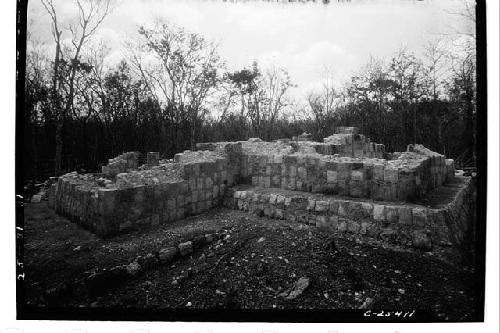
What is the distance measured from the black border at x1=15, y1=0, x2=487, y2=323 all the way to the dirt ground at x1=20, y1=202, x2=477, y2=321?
0.21ft

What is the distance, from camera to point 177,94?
378 centimetres

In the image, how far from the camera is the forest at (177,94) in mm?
3035

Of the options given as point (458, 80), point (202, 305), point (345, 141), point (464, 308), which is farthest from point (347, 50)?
point (345, 141)

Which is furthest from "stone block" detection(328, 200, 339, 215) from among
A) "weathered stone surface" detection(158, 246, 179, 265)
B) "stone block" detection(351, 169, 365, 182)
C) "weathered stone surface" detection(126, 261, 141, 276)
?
"weathered stone surface" detection(126, 261, 141, 276)

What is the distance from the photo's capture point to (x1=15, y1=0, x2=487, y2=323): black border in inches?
Result: 110

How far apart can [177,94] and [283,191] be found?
88.9 inches

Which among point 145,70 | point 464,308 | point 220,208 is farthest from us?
point 220,208

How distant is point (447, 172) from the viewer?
3922 millimetres

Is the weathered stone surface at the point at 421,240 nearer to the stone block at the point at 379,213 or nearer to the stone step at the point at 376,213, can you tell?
the stone step at the point at 376,213

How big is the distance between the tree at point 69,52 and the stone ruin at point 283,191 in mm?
1006

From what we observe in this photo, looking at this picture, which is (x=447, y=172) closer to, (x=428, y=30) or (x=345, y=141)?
(x=428, y=30)

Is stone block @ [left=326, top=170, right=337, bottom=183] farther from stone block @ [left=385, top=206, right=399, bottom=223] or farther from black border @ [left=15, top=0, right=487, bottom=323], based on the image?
black border @ [left=15, top=0, right=487, bottom=323]

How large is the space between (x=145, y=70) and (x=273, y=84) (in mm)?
1619

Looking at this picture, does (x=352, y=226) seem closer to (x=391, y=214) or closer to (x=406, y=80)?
(x=391, y=214)
